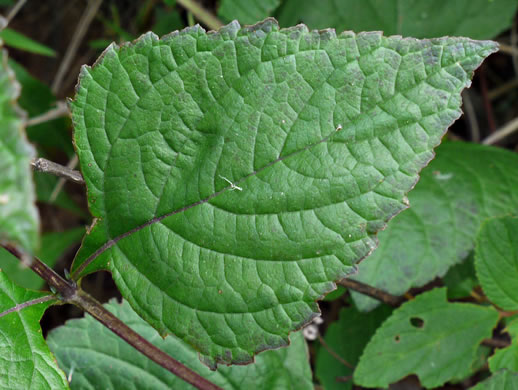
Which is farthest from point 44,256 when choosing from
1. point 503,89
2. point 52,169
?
point 503,89

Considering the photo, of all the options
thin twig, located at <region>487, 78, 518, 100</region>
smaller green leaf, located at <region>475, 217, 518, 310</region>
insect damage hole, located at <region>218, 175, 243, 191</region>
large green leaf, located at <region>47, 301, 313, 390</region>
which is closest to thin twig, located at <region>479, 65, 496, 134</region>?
thin twig, located at <region>487, 78, 518, 100</region>

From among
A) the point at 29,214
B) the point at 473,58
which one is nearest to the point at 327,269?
the point at 473,58

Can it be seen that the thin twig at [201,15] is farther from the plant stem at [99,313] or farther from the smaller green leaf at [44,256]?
the plant stem at [99,313]

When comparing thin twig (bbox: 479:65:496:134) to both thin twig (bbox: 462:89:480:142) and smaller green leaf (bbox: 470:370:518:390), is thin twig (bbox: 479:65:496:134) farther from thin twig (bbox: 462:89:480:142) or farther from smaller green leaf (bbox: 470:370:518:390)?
smaller green leaf (bbox: 470:370:518:390)

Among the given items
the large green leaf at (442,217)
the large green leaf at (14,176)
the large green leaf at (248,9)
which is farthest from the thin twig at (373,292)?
the large green leaf at (14,176)

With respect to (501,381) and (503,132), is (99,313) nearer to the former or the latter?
(501,381)

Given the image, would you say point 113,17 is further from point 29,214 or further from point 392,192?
point 29,214
